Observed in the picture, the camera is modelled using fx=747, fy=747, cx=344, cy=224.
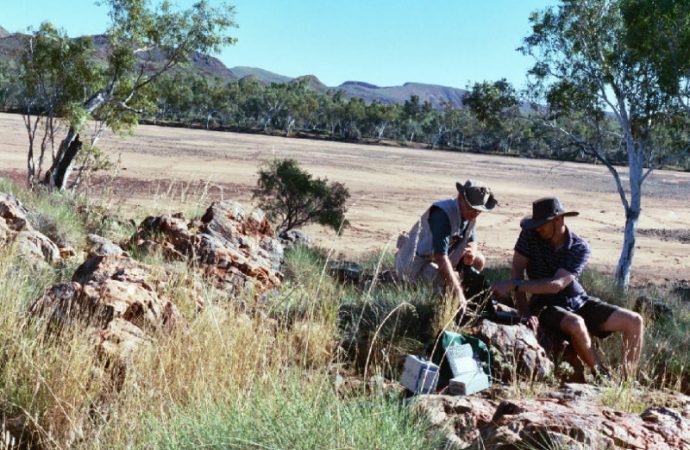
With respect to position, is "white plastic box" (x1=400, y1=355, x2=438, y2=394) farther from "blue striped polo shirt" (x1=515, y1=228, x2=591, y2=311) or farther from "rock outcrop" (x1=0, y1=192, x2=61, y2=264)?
"rock outcrop" (x1=0, y1=192, x2=61, y2=264)

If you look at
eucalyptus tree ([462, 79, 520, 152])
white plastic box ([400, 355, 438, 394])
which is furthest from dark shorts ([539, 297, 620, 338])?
eucalyptus tree ([462, 79, 520, 152])

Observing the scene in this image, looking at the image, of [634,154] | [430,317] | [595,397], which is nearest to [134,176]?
[634,154]

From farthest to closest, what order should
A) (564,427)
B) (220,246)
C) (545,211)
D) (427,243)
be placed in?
(220,246) → (427,243) → (545,211) → (564,427)

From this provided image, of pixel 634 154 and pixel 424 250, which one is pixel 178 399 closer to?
pixel 424 250

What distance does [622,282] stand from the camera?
43.7 ft

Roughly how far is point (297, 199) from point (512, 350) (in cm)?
1105

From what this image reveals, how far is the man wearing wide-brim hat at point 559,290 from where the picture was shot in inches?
219

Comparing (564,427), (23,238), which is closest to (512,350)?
(564,427)

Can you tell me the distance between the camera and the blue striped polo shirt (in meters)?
5.83

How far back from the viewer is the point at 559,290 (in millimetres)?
5699

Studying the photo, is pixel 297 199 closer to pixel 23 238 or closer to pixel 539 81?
pixel 539 81

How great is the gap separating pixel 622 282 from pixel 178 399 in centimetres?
1148

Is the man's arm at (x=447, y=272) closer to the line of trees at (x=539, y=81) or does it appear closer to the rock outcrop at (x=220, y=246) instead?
the rock outcrop at (x=220, y=246)

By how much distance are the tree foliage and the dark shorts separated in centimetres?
1005
